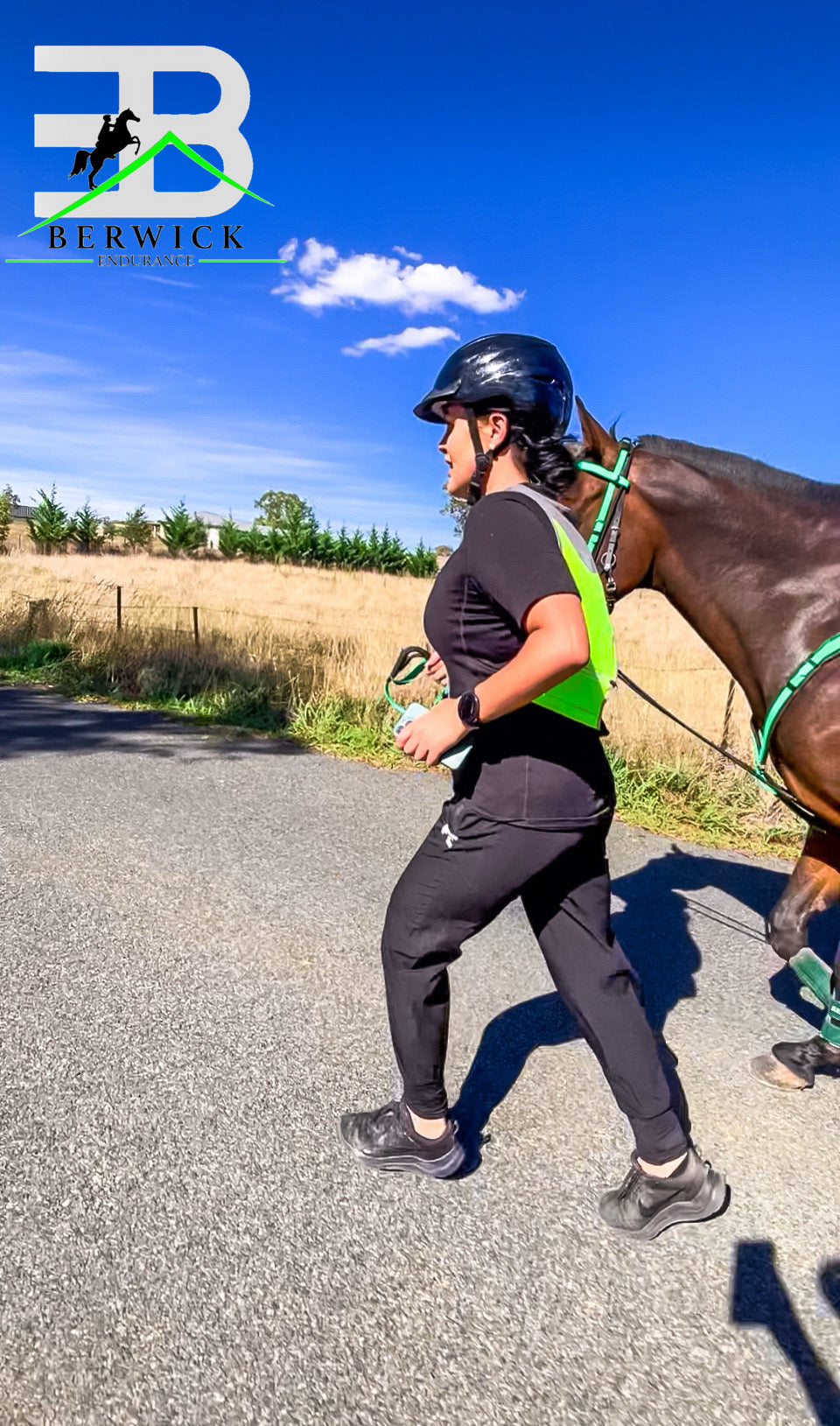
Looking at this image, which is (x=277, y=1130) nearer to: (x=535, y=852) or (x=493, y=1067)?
(x=493, y=1067)

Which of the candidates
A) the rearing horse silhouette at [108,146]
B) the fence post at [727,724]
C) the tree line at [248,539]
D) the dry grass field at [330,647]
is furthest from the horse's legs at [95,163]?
the tree line at [248,539]

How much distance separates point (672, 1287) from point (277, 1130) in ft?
3.57

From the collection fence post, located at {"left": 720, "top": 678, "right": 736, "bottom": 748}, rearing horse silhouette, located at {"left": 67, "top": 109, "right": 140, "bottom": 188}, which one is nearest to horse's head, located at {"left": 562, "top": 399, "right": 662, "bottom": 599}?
fence post, located at {"left": 720, "top": 678, "right": 736, "bottom": 748}

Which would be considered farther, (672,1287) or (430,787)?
(430,787)

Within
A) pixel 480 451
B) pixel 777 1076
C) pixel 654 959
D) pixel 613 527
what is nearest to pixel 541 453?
pixel 480 451

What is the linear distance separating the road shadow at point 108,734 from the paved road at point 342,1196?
2.82 m

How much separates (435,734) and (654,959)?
7.81 feet

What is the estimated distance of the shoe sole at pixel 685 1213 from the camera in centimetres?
215

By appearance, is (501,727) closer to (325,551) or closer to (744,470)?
(744,470)

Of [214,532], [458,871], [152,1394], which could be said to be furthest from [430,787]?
[214,532]

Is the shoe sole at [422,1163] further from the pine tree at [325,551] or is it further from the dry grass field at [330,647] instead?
the pine tree at [325,551]

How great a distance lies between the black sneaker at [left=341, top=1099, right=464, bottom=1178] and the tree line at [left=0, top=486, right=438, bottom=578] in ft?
152

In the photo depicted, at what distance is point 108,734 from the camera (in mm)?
7566

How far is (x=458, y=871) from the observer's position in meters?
2.05
